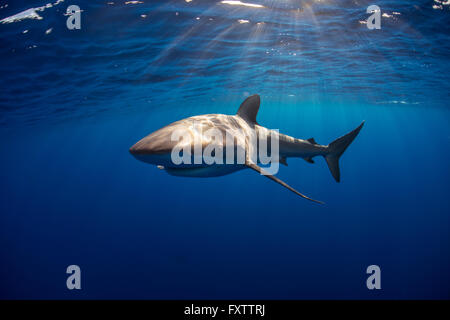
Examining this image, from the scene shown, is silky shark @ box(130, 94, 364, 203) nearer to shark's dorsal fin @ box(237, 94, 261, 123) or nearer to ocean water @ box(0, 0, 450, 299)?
shark's dorsal fin @ box(237, 94, 261, 123)

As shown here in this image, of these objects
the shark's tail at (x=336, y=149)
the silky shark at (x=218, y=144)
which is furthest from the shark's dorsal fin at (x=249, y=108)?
the shark's tail at (x=336, y=149)

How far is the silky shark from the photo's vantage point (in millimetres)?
2268

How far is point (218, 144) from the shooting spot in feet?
9.03

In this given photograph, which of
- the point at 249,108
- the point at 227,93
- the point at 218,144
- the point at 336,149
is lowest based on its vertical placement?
the point at 336,149

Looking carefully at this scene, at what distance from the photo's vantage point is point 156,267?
14.0 metres

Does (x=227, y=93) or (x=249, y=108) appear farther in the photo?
(x=227, y=93)

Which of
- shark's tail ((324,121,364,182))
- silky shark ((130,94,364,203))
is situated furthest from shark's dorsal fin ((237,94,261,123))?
shark's tail ((324,121,364,182))

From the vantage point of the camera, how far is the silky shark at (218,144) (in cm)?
227

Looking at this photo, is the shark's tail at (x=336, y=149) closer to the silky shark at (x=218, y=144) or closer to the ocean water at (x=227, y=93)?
the silky shark at (x=218, y=144)

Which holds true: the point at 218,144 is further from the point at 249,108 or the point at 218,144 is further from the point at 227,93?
the point at 227,93

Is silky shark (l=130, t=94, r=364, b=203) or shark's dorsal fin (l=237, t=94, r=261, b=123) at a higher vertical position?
shark's dorsal fin (l=237, t=94, r=261, b=123)

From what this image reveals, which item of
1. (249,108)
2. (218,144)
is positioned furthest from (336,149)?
(218,144)
